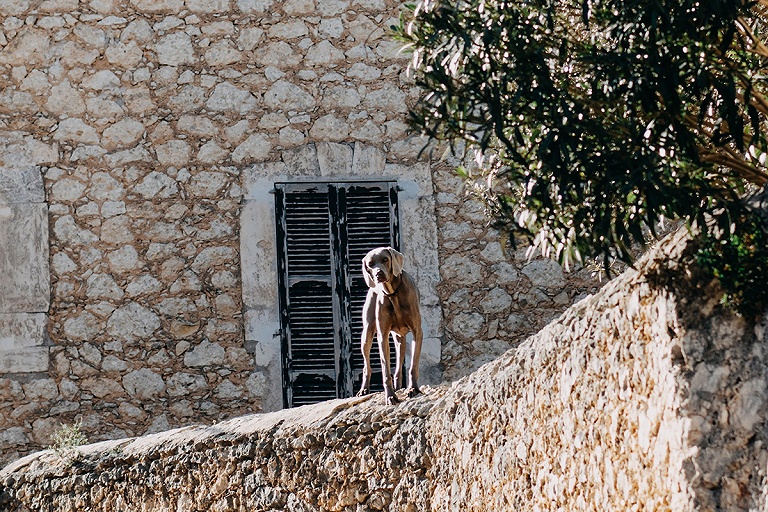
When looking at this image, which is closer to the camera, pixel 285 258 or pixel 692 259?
pixel 692 259

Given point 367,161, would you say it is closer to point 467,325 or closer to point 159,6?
point 467,325

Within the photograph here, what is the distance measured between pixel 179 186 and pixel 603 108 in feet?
18.4

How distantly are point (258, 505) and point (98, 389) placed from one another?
2736 mm

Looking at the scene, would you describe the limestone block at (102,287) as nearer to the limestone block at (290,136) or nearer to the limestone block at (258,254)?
the limestone block at (258,254)

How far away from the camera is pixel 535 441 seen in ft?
18.5

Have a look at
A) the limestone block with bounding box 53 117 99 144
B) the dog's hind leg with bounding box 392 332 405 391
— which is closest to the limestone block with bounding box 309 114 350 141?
the limestone block with bounding box 53 117 99 144

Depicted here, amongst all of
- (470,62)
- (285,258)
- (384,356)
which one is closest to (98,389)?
(285,258)

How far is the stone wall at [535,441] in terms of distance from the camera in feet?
14.0

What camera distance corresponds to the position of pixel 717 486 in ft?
13.9

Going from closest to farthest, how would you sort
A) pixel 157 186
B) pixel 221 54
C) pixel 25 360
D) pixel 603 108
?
1. pixel 603 108
2. pixel 25 360
3. pixel 157 186
4. pixel 221 54

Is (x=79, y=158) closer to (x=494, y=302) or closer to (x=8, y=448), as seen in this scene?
(x=8, y=448)

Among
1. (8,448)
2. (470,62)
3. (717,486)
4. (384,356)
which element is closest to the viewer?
(717,486)

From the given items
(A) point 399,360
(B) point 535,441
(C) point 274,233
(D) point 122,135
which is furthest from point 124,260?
(B) point 535,441

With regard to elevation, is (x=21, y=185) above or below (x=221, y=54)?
below
